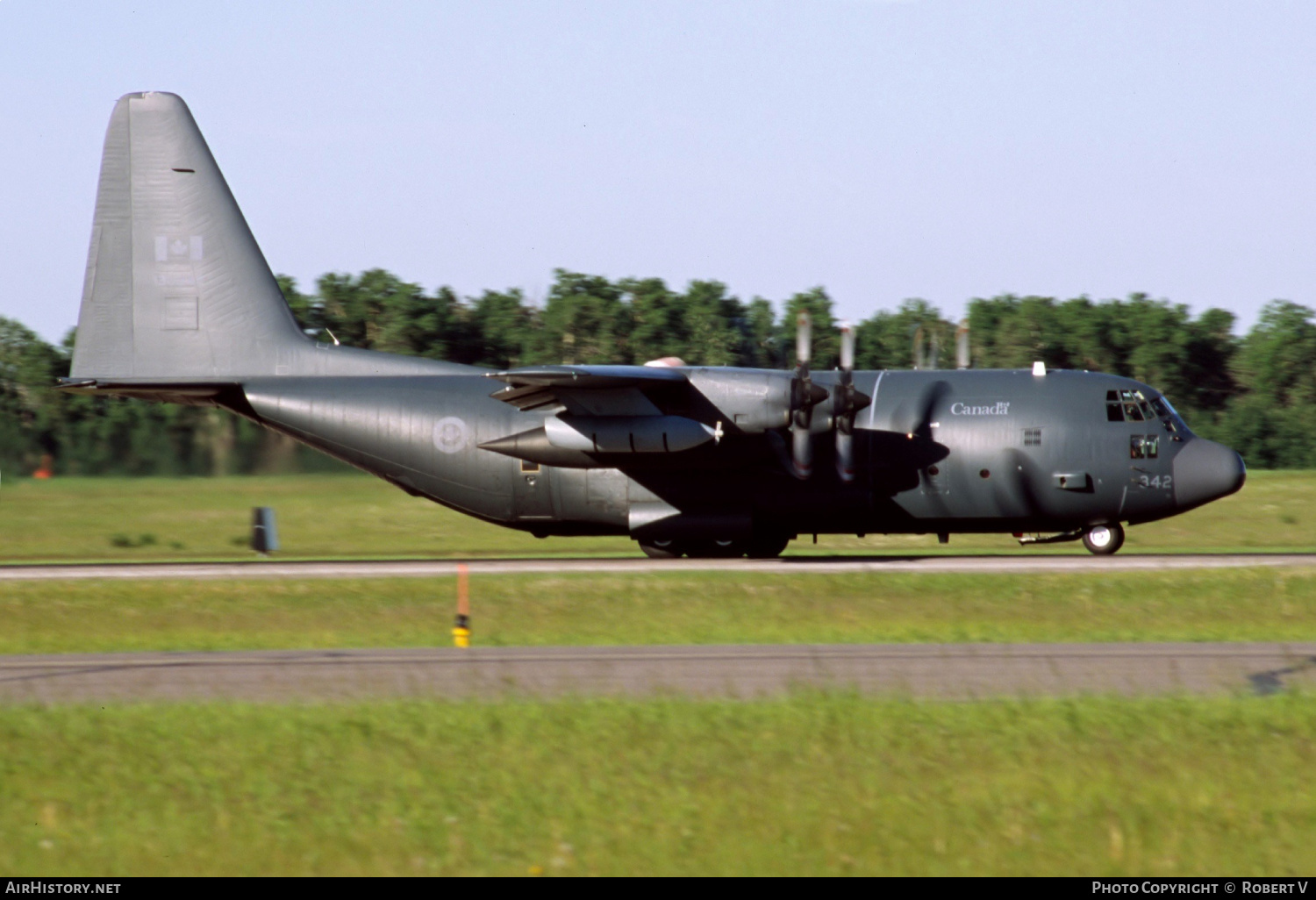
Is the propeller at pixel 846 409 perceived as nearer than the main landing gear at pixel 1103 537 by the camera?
Yes

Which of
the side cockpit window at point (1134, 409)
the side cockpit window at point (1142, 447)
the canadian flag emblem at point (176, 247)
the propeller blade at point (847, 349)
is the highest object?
the canadian flag emblem at point (176, 247)

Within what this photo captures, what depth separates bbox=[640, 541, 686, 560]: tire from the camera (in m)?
28.3

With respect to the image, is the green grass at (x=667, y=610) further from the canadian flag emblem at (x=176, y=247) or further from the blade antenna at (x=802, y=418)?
the canadian flag emblem at (x=176, y=247)

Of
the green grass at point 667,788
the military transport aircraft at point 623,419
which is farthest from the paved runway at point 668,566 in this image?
the green grass at point 667,788

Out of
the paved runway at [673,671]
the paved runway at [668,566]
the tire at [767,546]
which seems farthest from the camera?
the tire at [767,546]

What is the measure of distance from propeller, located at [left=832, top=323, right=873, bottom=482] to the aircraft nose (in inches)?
259

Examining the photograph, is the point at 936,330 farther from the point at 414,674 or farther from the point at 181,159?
the point at 414,674

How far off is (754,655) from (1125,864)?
7.90 meters

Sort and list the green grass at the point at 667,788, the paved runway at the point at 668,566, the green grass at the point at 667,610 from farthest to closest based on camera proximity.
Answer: the paved runway at the point at 668,566 < the green grass at the point at 667,610 < the green grass at the point at 667,788

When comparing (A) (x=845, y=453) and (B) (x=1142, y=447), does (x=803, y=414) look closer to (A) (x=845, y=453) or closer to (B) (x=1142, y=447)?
(A) (x=845, y=453)

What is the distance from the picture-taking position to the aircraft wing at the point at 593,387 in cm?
2542

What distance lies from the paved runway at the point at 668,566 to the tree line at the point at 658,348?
5080mm

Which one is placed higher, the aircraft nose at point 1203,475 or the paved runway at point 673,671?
the aircraft nose at point 1203,475
